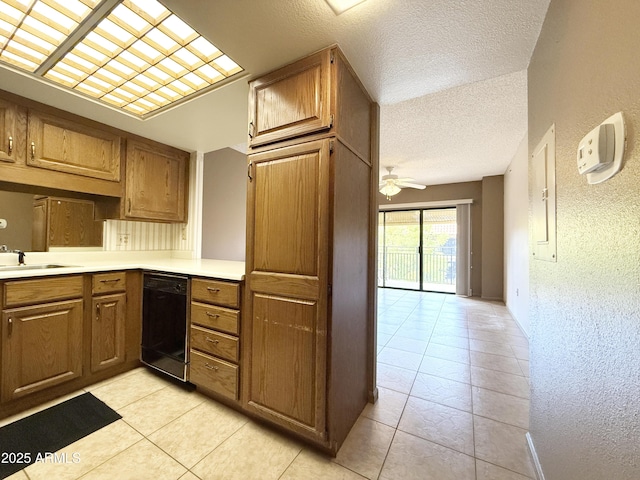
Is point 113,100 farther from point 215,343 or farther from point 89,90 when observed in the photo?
point 215,343

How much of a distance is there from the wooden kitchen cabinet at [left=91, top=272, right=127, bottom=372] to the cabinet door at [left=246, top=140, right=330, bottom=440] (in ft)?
4.28

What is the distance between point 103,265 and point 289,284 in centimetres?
169

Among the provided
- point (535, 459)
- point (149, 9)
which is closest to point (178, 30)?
point (149, 9)

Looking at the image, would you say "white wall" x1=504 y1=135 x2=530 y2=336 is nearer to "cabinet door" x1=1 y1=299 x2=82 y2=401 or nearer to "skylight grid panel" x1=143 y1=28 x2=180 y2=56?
"skylight grid panel" x1=143 y1=28 x2=180 y2=56

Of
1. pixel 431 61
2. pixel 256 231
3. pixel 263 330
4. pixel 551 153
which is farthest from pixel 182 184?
pixel 551 153

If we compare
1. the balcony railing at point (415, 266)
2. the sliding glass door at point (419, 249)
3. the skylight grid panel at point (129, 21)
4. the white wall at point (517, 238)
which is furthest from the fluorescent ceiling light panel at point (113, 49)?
the balcony railing at point (415, 266)

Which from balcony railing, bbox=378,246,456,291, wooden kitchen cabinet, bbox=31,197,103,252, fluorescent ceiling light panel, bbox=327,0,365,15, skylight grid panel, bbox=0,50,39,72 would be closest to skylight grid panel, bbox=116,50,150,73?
skylight grid panel, bbox=0,50,39,72

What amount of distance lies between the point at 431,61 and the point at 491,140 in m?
2.34

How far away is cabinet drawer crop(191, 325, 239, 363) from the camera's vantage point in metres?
1.63

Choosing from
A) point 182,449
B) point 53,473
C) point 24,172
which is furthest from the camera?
point 24,172

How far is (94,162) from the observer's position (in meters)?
2.24

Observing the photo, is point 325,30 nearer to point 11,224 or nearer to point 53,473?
point 53,473

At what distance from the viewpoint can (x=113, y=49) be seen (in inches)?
58.5

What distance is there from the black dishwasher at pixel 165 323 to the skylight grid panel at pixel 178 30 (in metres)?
1.47
